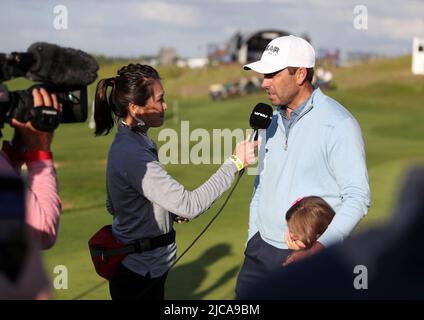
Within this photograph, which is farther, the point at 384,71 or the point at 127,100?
the point at 384,71

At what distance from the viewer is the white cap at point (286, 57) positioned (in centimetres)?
460

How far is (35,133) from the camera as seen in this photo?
9.53ft

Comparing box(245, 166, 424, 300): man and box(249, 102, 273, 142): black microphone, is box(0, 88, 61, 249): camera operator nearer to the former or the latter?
box(245, 166, 424, 300): man

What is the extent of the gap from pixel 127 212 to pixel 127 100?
0.67 metres

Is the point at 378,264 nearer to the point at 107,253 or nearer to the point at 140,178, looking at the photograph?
the point at 140,178

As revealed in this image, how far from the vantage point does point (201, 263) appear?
9.11 meters

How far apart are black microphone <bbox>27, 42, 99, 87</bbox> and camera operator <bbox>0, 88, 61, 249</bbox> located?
0.25ft

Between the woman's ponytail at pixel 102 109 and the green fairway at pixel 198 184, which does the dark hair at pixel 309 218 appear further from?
the woman's ponytail at pixel 102 109

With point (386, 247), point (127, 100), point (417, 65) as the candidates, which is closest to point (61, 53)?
point (127, 100)

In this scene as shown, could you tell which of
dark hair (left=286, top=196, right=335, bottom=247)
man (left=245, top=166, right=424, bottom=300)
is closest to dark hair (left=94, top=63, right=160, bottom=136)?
dark hair (left=286, top=196, right=335, bottom=247)

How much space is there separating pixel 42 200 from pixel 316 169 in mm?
2028

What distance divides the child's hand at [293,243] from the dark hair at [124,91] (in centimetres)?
117

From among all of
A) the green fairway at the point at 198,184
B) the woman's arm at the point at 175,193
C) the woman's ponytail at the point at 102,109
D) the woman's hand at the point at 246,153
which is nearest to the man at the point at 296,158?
the woman's hand at the point at 246,153
